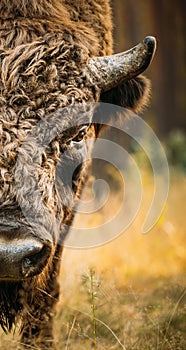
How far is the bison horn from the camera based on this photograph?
4773 millimetres

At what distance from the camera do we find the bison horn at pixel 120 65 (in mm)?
4773

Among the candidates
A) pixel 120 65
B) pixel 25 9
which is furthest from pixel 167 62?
pixel 25 9

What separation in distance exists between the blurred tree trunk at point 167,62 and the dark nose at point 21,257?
9569mm

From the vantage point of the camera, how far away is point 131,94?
17.5ft

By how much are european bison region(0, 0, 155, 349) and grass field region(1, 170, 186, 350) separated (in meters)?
0.33

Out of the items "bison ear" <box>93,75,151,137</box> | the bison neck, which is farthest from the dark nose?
the bison neck

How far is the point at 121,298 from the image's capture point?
5.15 m

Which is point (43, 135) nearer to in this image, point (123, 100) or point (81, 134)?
point (81, 134)

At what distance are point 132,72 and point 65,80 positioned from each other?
0.61 meters

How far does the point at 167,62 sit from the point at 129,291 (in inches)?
378

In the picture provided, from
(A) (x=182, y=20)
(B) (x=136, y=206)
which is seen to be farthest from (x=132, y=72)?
(A) (x=182, y=20)

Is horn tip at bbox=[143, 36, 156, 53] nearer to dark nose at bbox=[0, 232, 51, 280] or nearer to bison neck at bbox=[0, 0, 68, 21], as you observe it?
bison neck at bbox=[0, 0, 68, 21]

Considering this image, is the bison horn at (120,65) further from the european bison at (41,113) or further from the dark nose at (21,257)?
the dark nose at (21,257)

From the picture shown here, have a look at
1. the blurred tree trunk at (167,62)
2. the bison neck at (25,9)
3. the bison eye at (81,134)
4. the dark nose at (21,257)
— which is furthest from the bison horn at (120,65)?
the blurred tree trunk at (167,62)
